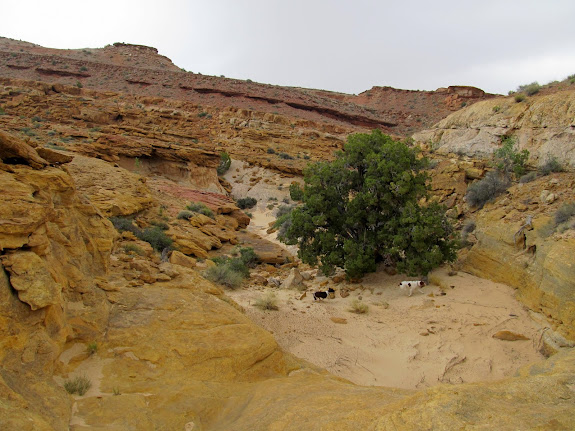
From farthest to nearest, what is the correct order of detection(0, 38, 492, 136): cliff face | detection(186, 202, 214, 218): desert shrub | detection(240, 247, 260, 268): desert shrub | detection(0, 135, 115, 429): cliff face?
detection(0, 38, 492, 136): cliff face, detection(186, 202, 214, 218): desert shrub, detection(240, 247, 260, 268): desert shrub, detection(0, 135, 115, 429): cliff face

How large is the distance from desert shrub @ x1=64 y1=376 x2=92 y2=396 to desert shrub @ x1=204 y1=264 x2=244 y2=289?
6536 mm

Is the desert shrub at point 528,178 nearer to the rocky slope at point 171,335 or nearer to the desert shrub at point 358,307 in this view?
the rocky slope at point 171,335

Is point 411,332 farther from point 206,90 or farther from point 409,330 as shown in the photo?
point 206,90

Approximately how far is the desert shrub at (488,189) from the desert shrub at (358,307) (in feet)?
22.0

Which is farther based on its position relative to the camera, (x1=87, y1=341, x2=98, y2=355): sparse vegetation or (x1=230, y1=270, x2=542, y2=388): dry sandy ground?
(x1=230, y1=270, x2=542, y2=388): dry sandy ground

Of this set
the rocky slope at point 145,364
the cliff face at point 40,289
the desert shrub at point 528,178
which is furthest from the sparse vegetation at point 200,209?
the desert shrub at point 528,178

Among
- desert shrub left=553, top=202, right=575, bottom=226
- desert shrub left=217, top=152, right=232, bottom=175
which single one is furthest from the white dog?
desert shrub left=217, top=152, right=232, bottom=175

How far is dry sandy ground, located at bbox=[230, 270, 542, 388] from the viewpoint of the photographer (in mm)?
6711

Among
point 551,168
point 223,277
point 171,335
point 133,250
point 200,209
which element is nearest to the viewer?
point 171,335

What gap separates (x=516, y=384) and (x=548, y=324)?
18.1 feet

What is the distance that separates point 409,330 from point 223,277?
492 centimetres

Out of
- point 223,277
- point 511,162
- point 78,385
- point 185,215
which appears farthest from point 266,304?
point 511,162

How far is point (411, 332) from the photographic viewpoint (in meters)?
8.28

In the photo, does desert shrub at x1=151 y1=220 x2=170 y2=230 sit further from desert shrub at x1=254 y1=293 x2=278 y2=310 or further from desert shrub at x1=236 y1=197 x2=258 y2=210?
desert shrub at x1=236 y1=197 x2=258 y2=210
